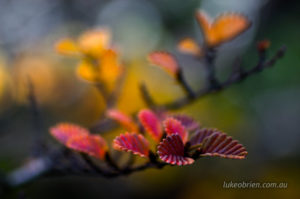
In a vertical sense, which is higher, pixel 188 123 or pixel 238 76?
pixel 238 76

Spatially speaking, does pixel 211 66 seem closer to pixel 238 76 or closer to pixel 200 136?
pixel 238 76

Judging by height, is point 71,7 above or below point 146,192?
above

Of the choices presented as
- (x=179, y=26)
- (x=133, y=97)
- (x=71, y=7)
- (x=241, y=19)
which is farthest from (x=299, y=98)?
(x=71, y=7)

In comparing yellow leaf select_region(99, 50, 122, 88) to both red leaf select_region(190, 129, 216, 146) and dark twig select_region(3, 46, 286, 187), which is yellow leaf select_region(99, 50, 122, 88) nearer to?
dark twig select_region(3, 46, 286, 187)

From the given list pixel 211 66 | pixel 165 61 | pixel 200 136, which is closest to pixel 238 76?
pixel 211 66

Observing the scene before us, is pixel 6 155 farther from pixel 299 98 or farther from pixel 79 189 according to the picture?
pixel 299 98

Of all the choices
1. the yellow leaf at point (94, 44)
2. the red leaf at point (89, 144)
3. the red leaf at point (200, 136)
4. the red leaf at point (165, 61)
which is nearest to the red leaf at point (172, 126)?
the red leaf at point (200, 136)

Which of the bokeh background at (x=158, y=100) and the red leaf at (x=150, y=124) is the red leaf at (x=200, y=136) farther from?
the bokeh background at (x=158, y=100)
